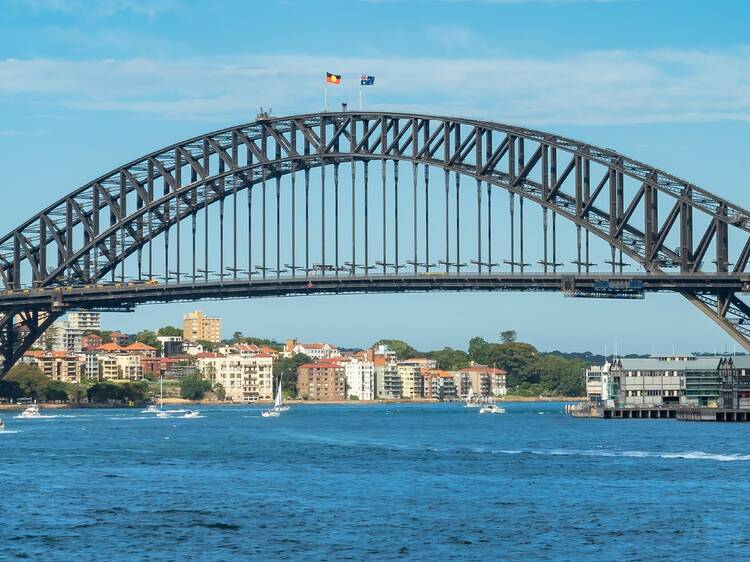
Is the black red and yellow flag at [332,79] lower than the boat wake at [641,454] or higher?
higher

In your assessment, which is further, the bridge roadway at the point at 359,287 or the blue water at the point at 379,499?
the bridge roadway at the point at 359,287

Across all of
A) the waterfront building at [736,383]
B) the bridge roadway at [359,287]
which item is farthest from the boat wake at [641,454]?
the waterfront building at [736,383]

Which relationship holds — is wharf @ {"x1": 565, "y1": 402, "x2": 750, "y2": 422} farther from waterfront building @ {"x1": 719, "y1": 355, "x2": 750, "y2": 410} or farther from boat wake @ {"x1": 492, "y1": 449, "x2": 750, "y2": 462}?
boat wake @ {"x1": 492, "y1": 449, "x2": 750, "y2": 462}

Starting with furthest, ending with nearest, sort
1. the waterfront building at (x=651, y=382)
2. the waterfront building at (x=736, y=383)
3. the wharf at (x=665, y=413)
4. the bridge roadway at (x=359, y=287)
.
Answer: the waterfront building at (x=651, y=382), the waterfront building at (x=736, y=383), the wharf at (x=665, y=413), the bridge roadway at (x=359, y=287)

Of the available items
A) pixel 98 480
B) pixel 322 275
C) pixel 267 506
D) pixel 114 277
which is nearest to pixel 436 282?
pixel 322 275

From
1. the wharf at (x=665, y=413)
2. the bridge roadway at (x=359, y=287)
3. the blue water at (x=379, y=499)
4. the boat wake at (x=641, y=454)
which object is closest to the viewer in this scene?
the blue water at (x=379, y=499)

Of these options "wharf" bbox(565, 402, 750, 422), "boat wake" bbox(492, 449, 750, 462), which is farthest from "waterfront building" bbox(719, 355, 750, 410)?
"boat wake" bbox(492, 449, 750, 462)

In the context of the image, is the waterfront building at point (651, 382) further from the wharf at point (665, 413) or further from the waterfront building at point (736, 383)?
the waterfront building at point (736, 383)
